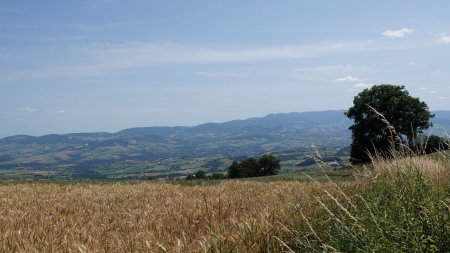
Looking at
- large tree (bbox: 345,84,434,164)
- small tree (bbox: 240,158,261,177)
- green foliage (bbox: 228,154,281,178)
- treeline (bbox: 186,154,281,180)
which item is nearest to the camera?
large tree (bbox: 345,84,434,164)

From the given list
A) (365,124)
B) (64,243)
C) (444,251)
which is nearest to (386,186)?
(444,251)

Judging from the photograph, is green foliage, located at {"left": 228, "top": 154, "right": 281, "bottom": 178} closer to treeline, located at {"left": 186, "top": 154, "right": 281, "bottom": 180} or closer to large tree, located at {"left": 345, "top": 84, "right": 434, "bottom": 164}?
treeline, located at {"left": 186, "top": 154, "right": 281, "bottom": 180}

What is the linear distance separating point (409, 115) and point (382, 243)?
268 ft

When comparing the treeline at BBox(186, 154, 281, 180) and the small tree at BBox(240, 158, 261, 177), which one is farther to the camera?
the treeline at BBox(186, 154, 281, 180)

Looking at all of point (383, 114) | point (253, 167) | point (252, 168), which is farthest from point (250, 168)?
point (383, 114)

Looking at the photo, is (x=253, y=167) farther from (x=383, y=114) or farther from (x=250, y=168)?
(x=383, y=114)

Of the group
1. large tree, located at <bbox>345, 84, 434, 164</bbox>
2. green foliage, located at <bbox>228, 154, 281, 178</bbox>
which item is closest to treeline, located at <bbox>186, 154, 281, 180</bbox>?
green foliage, located at <bbox>228, 154, 281, 178</bbox>

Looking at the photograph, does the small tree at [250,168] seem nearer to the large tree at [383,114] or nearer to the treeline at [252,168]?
the treeline at [252,168]

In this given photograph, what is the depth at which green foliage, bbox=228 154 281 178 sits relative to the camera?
10200 cm

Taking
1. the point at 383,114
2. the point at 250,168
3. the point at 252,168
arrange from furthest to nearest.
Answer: the point at 252,168 → the point at 250,168 → the point at 383,114

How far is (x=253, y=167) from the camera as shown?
104m

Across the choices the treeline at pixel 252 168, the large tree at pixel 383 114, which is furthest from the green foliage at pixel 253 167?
the large tree at pixel 383 114

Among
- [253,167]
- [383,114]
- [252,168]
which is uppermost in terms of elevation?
[383,114]

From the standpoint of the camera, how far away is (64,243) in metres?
5.09
